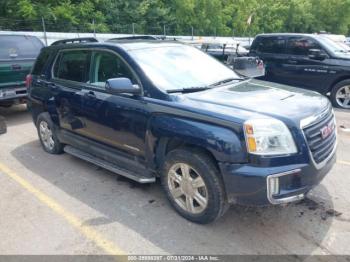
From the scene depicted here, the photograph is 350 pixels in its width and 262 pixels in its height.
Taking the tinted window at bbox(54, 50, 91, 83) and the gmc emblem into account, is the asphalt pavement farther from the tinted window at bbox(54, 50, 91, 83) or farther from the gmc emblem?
the tinted window at bbox(54, 50, 91, 83)

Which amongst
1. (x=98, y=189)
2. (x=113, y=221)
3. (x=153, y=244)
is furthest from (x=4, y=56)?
(x=153, y=244)

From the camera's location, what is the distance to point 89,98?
4633 mm

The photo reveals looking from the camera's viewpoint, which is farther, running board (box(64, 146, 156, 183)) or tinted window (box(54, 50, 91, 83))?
tinted window (box(54, 50, 91, 83))

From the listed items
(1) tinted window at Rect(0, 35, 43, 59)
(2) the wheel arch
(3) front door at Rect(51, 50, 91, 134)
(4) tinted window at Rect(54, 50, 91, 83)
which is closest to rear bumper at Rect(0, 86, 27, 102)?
(1) tinted window at Rect(0, 35, 43, 59)

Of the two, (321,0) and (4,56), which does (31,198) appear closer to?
(4,56)

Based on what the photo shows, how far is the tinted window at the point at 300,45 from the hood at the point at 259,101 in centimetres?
561

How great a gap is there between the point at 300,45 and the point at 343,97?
5.61 feet

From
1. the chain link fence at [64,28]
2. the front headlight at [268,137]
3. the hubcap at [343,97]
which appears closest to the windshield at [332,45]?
the hubcap at [343,97]

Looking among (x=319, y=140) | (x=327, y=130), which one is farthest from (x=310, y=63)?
(x=319, y=140)

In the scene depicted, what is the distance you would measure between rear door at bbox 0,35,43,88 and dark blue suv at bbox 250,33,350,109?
6048 millimetres

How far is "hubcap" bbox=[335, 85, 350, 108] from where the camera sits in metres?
8.73

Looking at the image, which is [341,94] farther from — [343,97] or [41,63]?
[41,63]

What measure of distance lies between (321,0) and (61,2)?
35.9 meters

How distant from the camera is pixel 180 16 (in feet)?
110
